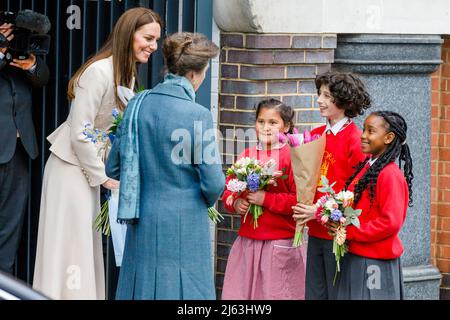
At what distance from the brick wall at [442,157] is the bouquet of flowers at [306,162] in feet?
8.20

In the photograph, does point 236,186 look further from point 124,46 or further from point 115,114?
point 124,46

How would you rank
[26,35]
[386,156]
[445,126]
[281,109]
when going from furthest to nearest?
[445,126], [26,35], [281,109], [386,156]

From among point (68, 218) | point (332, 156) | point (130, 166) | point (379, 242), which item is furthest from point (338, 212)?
point (68, 218)

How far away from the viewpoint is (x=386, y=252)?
6.94m

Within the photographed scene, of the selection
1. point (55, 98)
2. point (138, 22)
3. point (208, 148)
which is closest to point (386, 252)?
point (208, 148)

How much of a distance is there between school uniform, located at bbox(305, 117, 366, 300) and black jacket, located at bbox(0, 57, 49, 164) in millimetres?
1905

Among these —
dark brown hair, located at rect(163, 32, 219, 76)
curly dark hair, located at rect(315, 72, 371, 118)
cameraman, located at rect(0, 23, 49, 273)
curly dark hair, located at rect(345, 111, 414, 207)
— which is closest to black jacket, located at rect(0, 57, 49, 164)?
cameraman, located at rect(0, 23, 49, 273)

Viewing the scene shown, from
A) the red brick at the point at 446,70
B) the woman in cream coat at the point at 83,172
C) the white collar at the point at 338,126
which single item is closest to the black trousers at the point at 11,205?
the woman in cream coat at the point at 83,172

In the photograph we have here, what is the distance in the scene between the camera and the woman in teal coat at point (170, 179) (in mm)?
6621

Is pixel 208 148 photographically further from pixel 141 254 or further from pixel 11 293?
pixel 11 293

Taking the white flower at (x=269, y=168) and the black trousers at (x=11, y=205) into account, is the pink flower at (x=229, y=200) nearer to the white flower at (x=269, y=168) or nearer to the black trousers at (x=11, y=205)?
the white flower at (x=269, y=168)

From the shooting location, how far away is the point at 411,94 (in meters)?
9.05

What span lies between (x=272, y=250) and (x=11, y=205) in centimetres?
174

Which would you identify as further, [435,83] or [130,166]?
[435,83]
